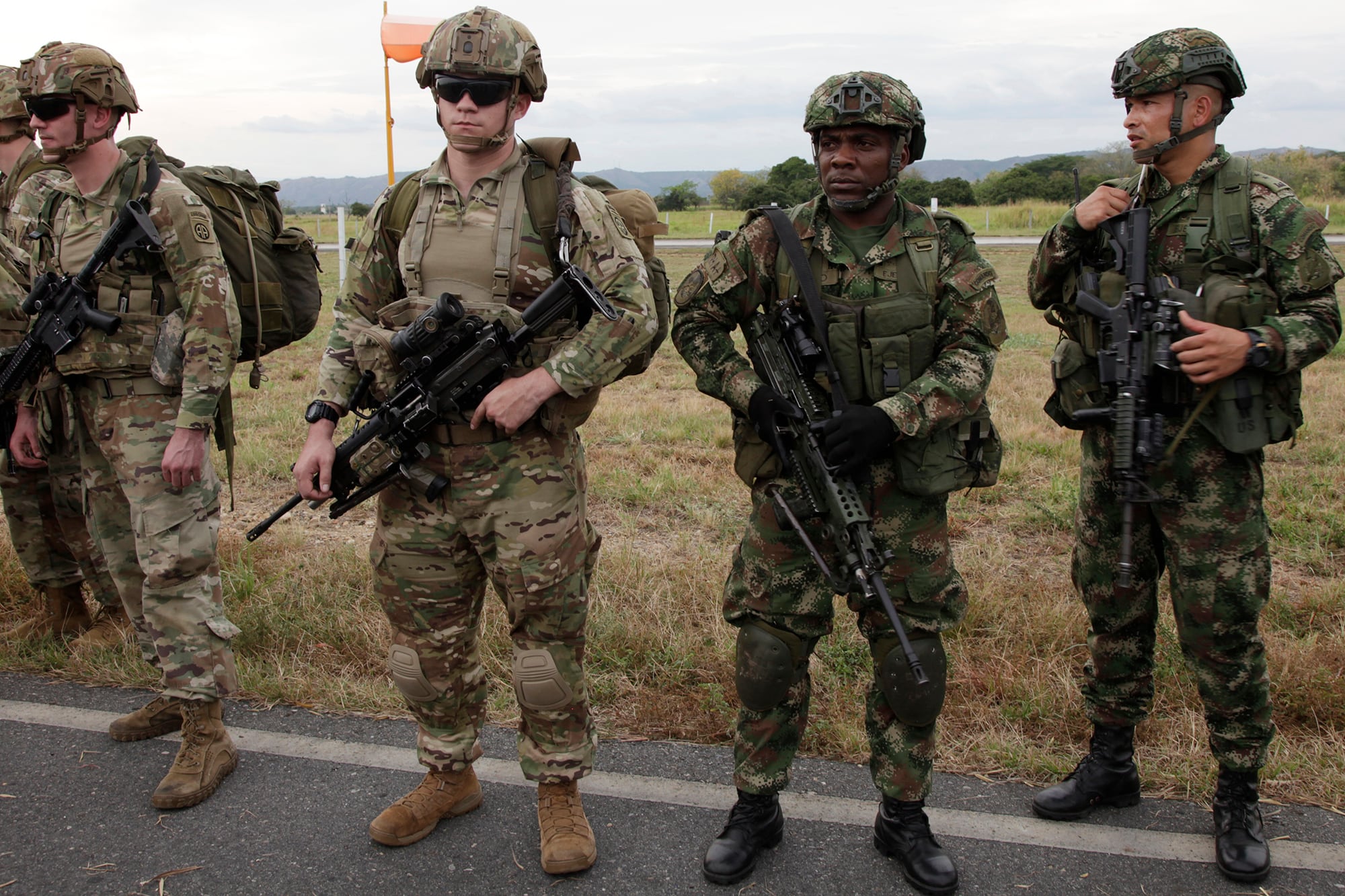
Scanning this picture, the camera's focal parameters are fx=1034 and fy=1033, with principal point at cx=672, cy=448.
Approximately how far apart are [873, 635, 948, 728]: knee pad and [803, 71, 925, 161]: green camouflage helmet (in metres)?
1.47

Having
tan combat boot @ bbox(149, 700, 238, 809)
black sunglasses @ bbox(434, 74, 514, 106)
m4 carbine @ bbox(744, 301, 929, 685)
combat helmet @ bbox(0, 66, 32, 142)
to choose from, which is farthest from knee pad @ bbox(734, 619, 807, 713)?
combat helmet @ bbox(0, 66, 32, 142)

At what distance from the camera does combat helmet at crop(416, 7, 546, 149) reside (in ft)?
9.51

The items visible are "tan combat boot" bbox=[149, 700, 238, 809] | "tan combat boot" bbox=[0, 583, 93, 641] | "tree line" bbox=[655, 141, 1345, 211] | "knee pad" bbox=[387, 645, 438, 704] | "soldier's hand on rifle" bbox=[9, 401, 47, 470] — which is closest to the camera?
"knee pad" bbox=[387, 645, 438, 704]

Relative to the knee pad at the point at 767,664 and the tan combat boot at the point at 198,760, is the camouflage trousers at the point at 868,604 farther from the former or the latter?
the tan combat boot at the point at 198,760

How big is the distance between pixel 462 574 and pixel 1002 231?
2930 cm

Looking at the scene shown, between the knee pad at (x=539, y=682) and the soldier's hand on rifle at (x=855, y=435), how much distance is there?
1.04 m

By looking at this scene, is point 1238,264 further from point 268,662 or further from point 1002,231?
point 1002,231

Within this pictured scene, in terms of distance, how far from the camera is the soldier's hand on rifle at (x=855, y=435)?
283 cm

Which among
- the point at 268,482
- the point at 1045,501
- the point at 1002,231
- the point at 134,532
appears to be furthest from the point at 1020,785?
the point at 1002,231

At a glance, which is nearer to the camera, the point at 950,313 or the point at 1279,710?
A: the point at 950,313

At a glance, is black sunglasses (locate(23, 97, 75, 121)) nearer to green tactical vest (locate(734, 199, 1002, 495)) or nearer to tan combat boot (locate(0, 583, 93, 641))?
tan combat boot (locate(0, 583, 93, 641))

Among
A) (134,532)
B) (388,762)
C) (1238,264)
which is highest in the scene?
(1238,264)

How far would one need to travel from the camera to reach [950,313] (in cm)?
296

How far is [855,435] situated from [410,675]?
5.06 ft
